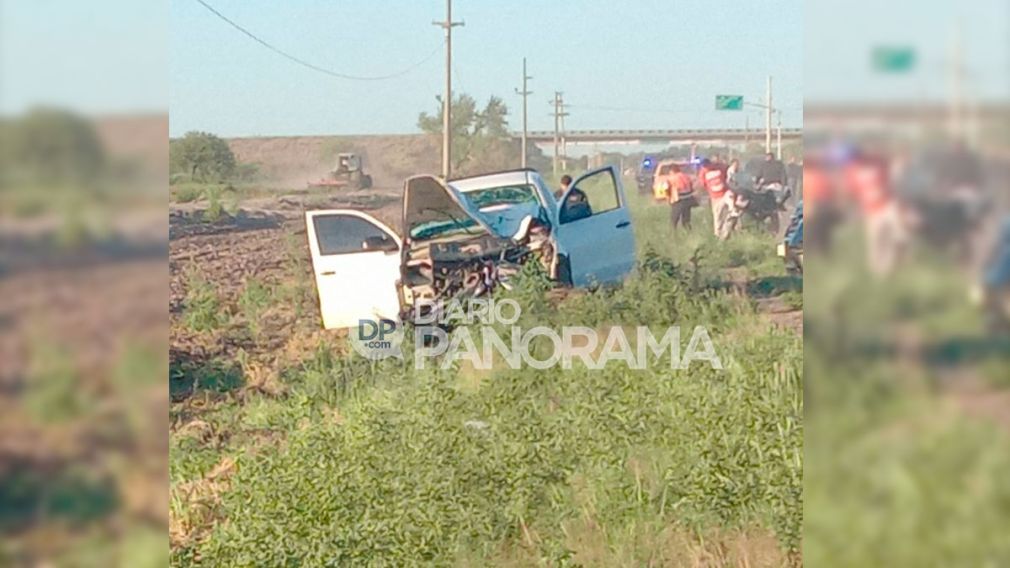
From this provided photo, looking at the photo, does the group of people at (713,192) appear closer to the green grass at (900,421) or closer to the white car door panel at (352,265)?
the white car door panel at (352,265)

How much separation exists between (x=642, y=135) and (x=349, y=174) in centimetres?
105

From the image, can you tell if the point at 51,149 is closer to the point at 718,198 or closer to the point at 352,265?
the point at 352,265

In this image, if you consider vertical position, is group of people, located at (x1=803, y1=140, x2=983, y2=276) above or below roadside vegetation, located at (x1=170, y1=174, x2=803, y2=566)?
above

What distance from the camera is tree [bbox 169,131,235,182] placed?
4.20m

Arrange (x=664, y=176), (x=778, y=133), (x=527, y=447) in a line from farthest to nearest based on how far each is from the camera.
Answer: (x=664, y=176) < (x=527, y=447) < (x=778, y=133)

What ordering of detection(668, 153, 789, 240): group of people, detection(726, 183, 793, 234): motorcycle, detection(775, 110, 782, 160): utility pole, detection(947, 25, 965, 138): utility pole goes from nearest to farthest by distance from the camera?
detection(947, 25, 965, 138): utility pole, detection(775, 110, 782, 160): utility pole, detection(726, 183, 793, 234): motorcycle, detection(668, 153, 789, 240): group of people

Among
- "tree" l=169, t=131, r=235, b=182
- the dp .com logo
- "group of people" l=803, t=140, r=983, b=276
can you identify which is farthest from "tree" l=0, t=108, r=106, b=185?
the dp .com logo

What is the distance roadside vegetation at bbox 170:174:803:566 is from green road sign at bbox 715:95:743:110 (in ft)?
1.25

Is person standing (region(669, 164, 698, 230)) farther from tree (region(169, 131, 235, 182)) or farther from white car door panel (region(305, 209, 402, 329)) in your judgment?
tree (region(169, 131, 235, 182))

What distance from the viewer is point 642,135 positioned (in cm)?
420

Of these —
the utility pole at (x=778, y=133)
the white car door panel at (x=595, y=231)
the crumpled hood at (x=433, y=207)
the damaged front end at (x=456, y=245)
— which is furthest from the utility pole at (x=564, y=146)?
the utility pole at (x=778, y=133)

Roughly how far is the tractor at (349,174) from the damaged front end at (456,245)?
0.16m

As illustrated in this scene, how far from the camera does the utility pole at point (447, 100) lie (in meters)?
4.09

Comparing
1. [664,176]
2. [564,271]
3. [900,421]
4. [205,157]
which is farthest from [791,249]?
[900,421]
